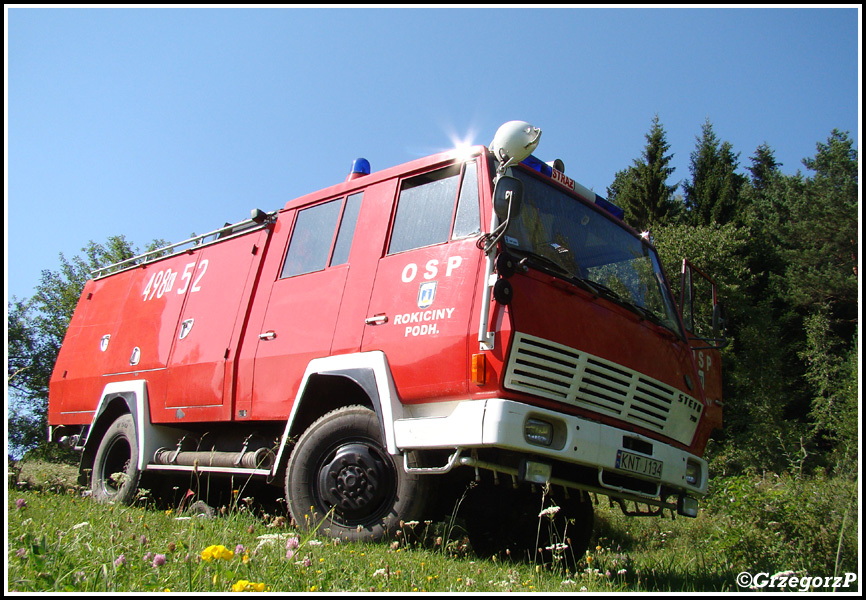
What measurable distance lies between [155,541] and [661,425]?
11.3 ft

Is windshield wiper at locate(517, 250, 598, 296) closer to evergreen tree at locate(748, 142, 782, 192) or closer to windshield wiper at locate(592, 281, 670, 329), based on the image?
windshield wiper at locate(592, 281, 670, 329)

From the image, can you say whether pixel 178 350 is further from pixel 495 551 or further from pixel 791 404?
pixel 791 404

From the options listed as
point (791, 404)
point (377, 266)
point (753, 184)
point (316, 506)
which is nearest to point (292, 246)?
point (377, 266)

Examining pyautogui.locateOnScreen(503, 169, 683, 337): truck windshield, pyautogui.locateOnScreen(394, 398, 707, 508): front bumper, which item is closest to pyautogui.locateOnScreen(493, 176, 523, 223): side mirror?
pyautogui.locateOnScreen(503, 169, 683, 337): truck windshield

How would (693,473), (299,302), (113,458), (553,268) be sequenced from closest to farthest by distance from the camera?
(553,268)
(693,473)
(299,302)
(113,458)

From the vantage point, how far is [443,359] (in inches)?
159

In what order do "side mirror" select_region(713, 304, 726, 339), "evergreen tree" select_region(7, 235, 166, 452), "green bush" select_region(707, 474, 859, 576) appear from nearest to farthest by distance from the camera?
"side mirror" select_region(713, 304, 726, 339) → "green bush" select_region(707, 474, 859, 576) → "evergreen tree" select_region(7, 235, 166, 452)

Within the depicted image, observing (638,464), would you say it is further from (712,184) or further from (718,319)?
(712,184)

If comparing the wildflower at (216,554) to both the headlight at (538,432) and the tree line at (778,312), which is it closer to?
the headlight at (538,432)

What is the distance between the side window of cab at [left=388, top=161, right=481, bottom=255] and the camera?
4457 millimetres

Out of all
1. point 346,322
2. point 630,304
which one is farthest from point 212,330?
point 630,304

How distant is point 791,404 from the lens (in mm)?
30531

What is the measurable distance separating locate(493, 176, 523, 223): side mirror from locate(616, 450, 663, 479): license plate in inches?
66.8

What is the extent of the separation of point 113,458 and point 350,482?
14.0 ft
